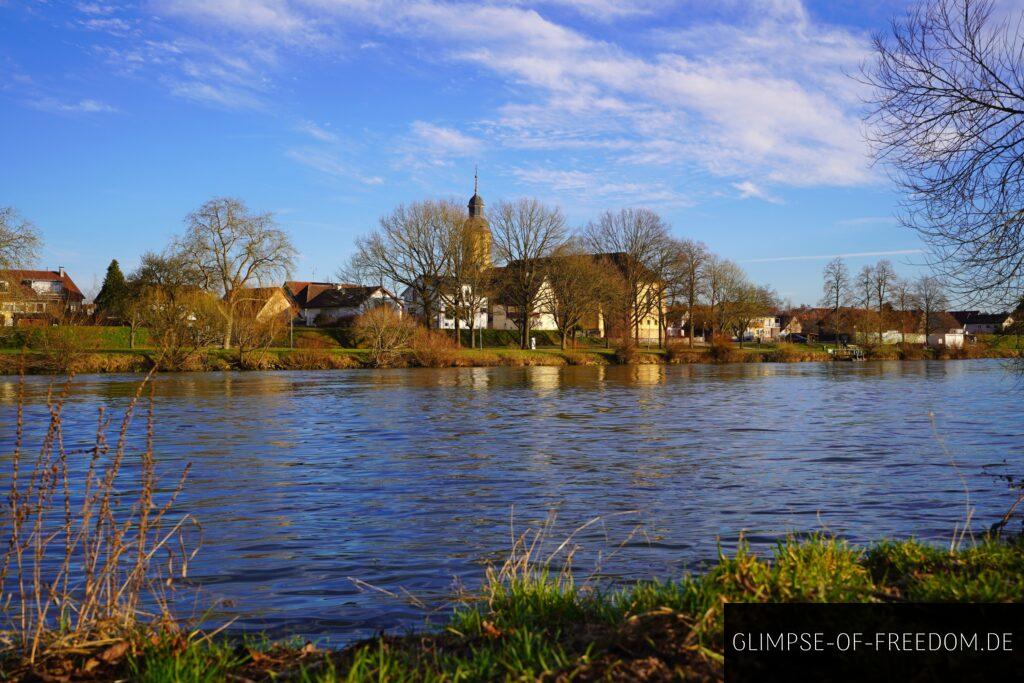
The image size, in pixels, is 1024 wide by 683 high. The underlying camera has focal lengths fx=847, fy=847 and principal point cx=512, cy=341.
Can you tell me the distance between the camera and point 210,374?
49281 mm

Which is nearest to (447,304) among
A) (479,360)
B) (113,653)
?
(479,360)

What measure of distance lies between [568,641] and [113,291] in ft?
292

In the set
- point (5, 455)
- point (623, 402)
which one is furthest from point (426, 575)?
point (623, 402)

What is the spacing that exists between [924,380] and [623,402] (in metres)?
22.3

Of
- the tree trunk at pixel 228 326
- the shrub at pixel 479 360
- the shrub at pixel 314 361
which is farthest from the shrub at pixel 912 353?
the tree trunk at pixel 228 326

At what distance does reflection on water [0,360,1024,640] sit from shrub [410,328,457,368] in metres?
28.2

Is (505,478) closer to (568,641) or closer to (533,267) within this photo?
(568,641)

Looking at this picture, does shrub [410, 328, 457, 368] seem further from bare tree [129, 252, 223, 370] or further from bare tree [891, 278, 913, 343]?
bare tree [891, 278, 913, 343]

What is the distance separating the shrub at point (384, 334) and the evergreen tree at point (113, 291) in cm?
3627

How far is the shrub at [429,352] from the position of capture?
199ft

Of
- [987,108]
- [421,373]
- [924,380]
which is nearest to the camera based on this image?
[987,108]

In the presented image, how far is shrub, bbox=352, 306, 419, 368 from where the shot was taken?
58.9 m

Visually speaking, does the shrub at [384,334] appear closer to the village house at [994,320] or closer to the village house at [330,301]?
the village house at [330,301]

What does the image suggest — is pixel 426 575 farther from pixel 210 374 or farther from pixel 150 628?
pixel 210 374
